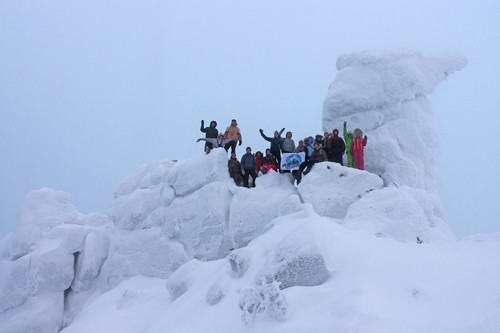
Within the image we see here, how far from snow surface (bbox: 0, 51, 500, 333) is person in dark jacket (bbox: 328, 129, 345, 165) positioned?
2.58ft

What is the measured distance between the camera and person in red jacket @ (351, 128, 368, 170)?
53.8 ft

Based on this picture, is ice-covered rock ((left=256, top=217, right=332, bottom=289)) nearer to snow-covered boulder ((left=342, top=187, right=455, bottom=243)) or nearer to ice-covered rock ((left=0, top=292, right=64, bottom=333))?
snow-covered boulder ((left=342, top=187, right=455, bottom=243))

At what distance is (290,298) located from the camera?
8352 mm

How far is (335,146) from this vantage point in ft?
52.7

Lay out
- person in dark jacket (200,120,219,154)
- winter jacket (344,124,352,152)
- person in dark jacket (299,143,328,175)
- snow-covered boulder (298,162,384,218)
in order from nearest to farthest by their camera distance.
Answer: snow-covered boulder (298,162,384,218) → person in dark jacket (299,143,328,175) → winter jacket (344,124,352,152) → person in dark jacket (200,120,219,154)

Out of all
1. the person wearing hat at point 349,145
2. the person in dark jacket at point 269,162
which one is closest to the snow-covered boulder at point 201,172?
the person in dark jacket at point 269,162

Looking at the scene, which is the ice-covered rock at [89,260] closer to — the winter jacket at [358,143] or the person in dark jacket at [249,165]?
the person in dark jacket at [249,165]

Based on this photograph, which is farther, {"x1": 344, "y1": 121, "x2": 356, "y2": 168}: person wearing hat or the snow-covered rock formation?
the snow-covered rock formation

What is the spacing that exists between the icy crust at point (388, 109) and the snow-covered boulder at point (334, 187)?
254 centimetres

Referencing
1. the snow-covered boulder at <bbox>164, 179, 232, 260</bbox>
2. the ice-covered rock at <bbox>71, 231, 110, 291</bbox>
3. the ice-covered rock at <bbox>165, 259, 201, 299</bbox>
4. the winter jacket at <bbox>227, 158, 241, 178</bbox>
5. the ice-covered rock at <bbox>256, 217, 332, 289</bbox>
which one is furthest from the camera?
the ice-covered rock at <bbox>71, 231, 110, 291</bbox>

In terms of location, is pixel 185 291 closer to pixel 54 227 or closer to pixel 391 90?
pixel 54 227

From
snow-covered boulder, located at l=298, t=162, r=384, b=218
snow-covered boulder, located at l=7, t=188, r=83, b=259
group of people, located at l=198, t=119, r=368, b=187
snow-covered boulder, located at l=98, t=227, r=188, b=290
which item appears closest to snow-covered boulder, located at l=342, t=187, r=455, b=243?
snow-covered boulder, located at l=298, t=162, r=384, b=218

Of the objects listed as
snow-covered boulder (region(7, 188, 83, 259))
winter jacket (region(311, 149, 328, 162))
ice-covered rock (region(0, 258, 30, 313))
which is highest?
winter jacket (region(311, 149, 328, 162))

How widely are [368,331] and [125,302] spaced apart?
349 inches
